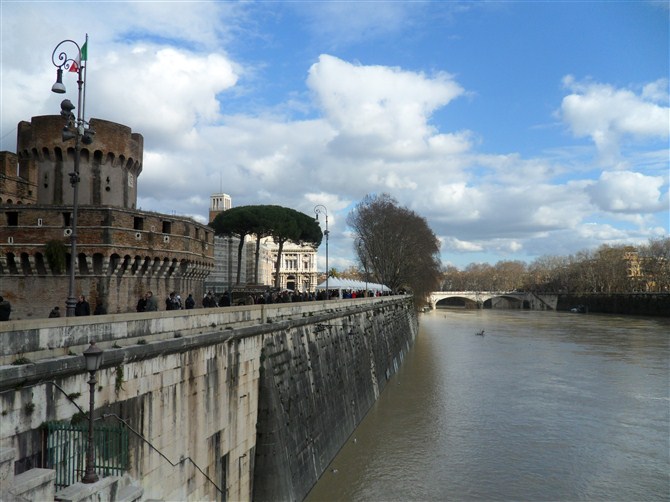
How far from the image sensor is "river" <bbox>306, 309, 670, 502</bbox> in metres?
13.8

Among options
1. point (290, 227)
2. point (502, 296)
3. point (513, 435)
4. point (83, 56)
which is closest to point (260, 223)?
A: point (290, 227)

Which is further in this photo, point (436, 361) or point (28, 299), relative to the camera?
point (436, 361)

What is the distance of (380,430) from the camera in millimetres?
18688

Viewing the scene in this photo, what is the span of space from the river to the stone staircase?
818 centimetres

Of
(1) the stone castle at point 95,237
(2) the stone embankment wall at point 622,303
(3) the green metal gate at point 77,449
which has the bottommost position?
(2) the stone embankment wall at point 622,303

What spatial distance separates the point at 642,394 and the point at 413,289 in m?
44.5

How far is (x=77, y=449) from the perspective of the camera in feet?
20.2

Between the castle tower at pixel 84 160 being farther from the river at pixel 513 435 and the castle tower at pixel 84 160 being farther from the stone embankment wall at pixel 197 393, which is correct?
the river at pixel 513 435

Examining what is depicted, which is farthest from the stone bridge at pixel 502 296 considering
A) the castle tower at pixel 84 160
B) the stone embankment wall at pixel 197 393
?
the stone embankment wall at pixel 197 393

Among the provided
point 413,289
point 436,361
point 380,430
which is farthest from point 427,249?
point 380,430

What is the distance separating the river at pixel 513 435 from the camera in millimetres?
13812

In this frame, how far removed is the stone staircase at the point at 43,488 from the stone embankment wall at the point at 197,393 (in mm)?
648

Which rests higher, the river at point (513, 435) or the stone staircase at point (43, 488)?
the stone staircase at point (43, 488)

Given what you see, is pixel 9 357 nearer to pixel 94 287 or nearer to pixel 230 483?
pixel 230 483
